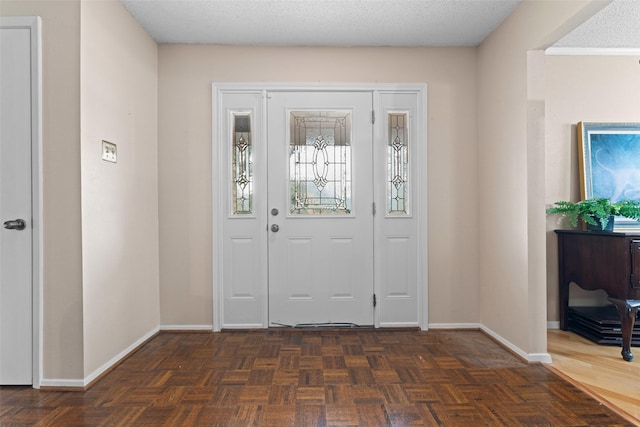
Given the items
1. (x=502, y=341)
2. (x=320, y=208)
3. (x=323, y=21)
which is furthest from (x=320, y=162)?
(x=502, y=341)

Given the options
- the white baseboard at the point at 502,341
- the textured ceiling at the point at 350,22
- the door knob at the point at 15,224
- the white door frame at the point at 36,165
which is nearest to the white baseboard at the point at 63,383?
the white door frame at the point at 36,165

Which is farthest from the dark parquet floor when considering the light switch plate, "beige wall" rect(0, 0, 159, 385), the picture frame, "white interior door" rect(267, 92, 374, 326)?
the picture frame

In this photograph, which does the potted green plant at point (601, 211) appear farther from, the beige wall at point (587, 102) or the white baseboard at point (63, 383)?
the white baseboard at point (63, 383)

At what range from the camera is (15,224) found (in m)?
2.52

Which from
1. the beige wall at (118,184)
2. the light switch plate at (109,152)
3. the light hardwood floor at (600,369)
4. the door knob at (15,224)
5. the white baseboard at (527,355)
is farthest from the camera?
the white baseboard at (527,355)

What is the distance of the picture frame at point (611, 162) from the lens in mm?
3723

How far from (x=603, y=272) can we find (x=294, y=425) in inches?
99.7

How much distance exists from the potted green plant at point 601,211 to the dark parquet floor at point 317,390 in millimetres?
1219

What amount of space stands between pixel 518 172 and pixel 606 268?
3.14 feet

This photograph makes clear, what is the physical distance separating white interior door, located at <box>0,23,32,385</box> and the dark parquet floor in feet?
1.19

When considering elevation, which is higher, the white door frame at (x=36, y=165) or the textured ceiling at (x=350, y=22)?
the textured ceiling at (x=350, y=22)

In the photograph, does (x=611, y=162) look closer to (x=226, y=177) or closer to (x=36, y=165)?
(x=226, y=177)

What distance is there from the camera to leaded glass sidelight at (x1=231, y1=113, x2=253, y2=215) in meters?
3.82

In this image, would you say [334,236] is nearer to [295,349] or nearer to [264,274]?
[264,274]
